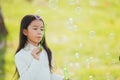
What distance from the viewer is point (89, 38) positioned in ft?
11.3

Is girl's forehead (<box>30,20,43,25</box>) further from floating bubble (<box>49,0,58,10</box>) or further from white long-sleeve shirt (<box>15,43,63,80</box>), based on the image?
floating bubble (<box>49,0,58,10</box>)

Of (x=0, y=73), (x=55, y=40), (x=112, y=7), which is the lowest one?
(x=0, y=73)

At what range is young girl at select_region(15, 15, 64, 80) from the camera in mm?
2003

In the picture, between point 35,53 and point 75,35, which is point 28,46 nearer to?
point 35,53

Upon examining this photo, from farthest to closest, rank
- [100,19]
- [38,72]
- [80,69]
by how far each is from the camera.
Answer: [100,19] → [80,69] → [38,72]

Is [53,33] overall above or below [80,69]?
above

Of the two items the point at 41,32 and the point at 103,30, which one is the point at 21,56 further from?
the point at 103,30

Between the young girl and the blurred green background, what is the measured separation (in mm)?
1208

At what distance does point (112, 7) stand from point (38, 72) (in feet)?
5.77

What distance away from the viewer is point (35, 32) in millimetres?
2102

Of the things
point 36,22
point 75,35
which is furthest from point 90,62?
point 36,22

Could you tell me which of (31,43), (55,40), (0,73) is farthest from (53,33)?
(31,43)

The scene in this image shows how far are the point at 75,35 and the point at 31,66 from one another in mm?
1528

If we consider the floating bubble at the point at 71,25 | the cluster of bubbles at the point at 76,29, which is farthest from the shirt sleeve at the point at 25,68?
the floating bubble at the point at 71,25
